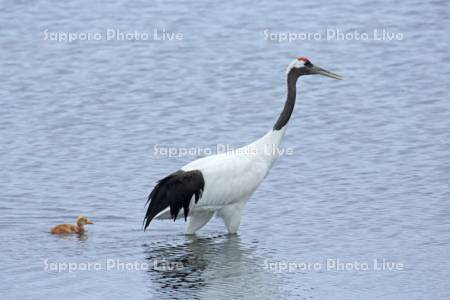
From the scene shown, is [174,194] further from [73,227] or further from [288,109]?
[288,109]

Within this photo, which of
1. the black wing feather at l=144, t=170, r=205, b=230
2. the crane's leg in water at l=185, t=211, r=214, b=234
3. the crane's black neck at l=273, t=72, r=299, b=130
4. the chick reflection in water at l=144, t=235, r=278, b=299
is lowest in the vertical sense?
the chick reflection in water at l=144, t=235, r=278, b=299

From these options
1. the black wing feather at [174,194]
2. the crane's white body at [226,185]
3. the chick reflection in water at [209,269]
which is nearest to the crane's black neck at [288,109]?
the crane's white body at [226,185]

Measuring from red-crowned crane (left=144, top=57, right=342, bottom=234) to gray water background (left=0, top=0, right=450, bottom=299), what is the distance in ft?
0.93

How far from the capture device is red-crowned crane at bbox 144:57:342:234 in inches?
567

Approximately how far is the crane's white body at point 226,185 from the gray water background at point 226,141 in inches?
9.6

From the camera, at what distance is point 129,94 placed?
21.3 m

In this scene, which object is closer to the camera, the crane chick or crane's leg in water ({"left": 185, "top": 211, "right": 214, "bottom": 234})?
the crane chick

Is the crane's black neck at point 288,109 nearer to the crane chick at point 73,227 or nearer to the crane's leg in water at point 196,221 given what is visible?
the crane's leg in water at point 196,221

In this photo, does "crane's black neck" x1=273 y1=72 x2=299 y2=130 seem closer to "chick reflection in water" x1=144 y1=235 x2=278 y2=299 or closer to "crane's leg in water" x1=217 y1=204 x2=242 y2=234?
"crane's leg in water" x1=217 y1=204 x2=242 y2=234

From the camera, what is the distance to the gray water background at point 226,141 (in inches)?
518

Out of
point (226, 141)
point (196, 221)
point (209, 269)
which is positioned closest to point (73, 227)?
point (196, 221)

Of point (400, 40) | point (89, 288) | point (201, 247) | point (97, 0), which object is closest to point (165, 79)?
point (400, 40)

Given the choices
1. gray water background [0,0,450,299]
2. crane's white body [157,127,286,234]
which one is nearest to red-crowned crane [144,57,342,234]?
crane's white body [157,127,286,234]

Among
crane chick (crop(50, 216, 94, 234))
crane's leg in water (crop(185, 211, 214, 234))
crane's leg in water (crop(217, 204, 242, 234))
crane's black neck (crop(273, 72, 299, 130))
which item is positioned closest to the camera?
crane chick (crop(50, 216, 94, 234))
